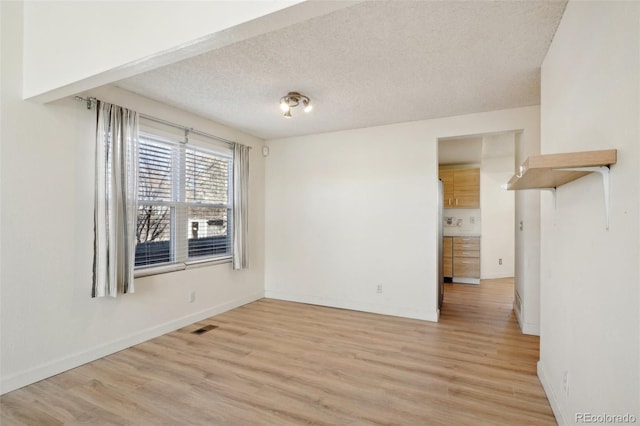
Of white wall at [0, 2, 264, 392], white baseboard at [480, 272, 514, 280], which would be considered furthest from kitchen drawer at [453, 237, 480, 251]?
white wall at [0, 2, 264, 392]

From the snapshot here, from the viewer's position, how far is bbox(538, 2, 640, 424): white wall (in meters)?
1.10

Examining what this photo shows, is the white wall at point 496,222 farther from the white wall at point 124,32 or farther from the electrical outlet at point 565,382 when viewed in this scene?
the white wall at point 124,32

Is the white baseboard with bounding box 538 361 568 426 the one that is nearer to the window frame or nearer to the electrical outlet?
the electrical outlet

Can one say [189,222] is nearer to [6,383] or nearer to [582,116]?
[6,383]

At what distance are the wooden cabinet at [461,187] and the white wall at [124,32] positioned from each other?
5.99 meters

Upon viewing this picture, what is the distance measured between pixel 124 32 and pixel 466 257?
21.2 ft

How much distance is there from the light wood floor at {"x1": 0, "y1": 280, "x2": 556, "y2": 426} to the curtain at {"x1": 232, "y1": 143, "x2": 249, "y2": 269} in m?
0.99

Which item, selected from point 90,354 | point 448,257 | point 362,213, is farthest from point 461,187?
point 90,354

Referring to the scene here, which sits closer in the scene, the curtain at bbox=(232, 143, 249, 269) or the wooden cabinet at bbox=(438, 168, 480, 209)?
the curtain at bbox=(232, 143, 249, 269)

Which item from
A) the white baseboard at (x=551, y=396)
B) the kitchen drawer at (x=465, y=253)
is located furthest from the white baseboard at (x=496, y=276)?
the white baseboard at (x=551, y=396)

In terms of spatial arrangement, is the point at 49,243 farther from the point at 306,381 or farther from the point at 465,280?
the point at 465,280

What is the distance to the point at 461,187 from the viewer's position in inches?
259

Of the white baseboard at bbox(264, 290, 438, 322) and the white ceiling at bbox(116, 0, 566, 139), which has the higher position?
the white ceiling at bbox(116, 0, 566, 139)

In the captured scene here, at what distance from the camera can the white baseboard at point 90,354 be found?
7.66 feet
